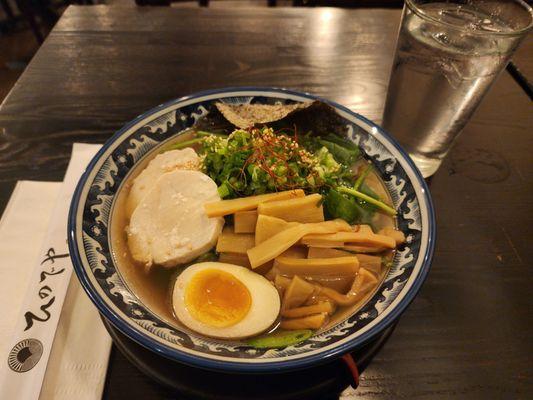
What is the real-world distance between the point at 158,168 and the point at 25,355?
750 millimetres

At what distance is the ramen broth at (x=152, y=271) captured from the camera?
1.26 metres

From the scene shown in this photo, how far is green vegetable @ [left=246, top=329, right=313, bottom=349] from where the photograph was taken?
1.18 m

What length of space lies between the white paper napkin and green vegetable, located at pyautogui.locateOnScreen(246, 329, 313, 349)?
42cm

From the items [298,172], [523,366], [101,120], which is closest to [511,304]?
[523,366]

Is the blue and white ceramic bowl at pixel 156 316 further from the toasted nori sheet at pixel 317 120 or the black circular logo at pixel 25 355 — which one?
the black circular logo at pixel 25 355

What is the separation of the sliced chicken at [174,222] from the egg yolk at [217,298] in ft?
0.45

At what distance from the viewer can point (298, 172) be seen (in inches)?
59.2

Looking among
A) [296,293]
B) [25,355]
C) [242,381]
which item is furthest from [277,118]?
[25,355]

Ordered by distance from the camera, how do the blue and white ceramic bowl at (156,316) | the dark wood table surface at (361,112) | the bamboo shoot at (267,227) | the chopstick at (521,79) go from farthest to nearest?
the chopstick at (521,79)
the bamboo shoot at (267,227)
the dark wood table surface at (361,112)
the blue and white ceramic bowl at (156,316)

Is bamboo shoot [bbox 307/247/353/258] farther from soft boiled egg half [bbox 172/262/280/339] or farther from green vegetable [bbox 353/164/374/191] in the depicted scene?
green vegetable [bbox 353/164/374/191]

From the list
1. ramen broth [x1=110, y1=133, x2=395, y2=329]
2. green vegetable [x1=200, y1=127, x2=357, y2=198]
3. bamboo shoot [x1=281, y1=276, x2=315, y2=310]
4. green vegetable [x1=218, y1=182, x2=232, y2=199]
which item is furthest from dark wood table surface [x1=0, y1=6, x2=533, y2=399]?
green vegetable [x1=218, y1=182, x2=232, y2=199]

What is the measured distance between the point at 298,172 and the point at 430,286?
1.96ft

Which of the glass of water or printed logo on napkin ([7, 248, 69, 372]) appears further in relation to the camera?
the glass of water

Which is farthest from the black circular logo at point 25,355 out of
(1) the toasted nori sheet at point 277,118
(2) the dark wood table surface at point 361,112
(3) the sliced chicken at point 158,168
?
(1) the toasted nori sheet at point 277,118
